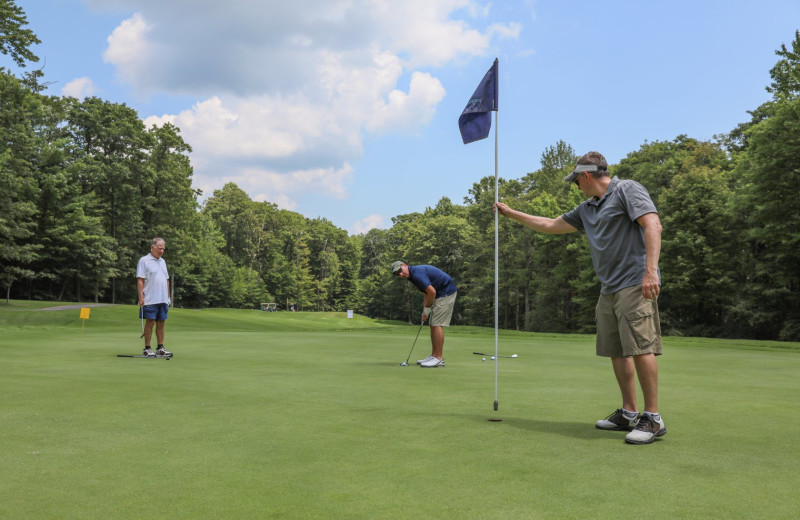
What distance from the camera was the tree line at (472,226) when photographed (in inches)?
1270

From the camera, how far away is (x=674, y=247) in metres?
37.9

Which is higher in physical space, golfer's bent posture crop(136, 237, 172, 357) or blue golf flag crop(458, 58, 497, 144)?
blue golf flag crop(458, 58, 497, 144)

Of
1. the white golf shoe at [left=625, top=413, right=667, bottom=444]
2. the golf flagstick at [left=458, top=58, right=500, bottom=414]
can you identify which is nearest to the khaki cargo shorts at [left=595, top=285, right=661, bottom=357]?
the white golf shoe at [left=625, top=413, right=667, bottom=444]

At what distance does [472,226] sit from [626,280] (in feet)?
209

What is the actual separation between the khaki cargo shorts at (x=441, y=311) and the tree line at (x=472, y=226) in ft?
86.5

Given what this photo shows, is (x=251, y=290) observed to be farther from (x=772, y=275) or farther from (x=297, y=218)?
(x=772, y=275)

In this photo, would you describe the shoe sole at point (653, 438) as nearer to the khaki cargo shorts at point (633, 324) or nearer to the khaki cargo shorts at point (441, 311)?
the khaki cargo shorts at point (633, 324)

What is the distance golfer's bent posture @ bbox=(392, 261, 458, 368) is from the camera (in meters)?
10.2

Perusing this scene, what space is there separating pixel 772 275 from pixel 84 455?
36013 mm

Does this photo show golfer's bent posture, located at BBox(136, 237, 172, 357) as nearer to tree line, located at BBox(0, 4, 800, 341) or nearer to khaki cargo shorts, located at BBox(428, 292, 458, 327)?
khaki cargo shorts, located at BBox(428, 292, 458, 327)

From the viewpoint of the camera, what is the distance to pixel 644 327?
4.66 m

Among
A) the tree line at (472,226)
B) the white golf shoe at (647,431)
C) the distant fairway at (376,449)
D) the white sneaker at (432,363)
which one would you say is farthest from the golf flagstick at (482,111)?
the tree line at (472,226)

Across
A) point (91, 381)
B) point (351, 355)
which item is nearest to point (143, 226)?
point (351, 355)

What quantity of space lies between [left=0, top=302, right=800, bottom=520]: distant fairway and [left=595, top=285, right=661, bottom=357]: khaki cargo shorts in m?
0.70
